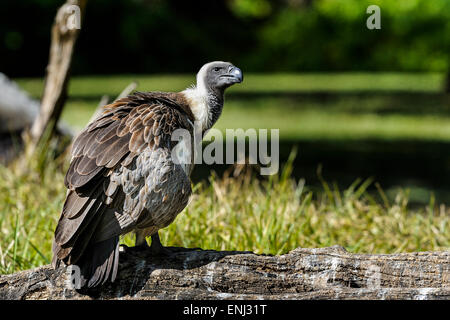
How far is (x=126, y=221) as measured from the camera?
318cm

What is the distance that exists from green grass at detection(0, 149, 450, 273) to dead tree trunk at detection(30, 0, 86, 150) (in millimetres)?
604

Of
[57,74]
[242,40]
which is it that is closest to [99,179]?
[57,74]

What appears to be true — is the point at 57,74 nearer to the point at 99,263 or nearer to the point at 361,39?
the point at 99,263

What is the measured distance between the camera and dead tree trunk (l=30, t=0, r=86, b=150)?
599cm

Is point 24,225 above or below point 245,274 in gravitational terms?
above

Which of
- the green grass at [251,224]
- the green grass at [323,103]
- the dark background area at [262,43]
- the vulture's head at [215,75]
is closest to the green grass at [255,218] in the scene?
the green grass at [251,224]

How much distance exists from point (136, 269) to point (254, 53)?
19450 mm

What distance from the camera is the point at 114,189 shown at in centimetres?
315

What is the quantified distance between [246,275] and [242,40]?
67.3ft

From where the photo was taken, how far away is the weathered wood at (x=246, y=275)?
317 cm

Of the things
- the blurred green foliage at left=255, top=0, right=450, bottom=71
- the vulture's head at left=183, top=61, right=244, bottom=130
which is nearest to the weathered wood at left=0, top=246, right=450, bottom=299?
the vulture's head at left=183, top=61, right=244, bottom=130

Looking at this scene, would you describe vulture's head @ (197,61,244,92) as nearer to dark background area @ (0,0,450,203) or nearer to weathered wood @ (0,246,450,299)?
weathered wood @ (0,246,450,299)
